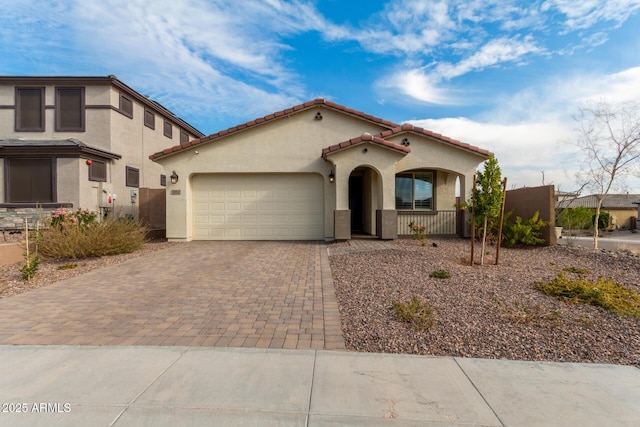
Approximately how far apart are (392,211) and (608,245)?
8.67 m

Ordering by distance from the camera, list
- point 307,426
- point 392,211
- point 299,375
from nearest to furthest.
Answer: point 307,426 < point 299,375 < point 392,211

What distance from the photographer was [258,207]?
13.2 meters

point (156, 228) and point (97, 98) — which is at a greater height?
point (97, 98)

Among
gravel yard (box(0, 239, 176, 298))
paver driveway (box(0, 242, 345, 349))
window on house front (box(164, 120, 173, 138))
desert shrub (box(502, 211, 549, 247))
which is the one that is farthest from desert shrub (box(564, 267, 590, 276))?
window on house front (box(164, 120, 173, 138))

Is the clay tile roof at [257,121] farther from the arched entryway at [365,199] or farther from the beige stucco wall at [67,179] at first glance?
the beige stucco wall at [67,179]

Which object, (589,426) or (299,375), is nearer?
(589,426)

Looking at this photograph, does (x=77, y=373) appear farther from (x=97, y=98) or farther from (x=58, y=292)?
(x=97, y=98)

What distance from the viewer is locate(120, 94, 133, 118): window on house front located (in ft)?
52.7

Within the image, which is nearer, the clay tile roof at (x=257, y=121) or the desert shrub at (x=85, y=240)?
the desert shrub at (x=85, y=240)

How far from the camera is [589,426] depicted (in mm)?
2453

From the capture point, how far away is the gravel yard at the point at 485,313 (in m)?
3.67

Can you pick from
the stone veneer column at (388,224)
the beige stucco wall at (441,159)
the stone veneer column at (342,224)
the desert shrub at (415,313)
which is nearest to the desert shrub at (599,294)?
the desert shrub at (415,313)

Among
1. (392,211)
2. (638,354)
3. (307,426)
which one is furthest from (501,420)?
(392,211)

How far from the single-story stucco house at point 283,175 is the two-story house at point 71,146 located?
249 centimetres
